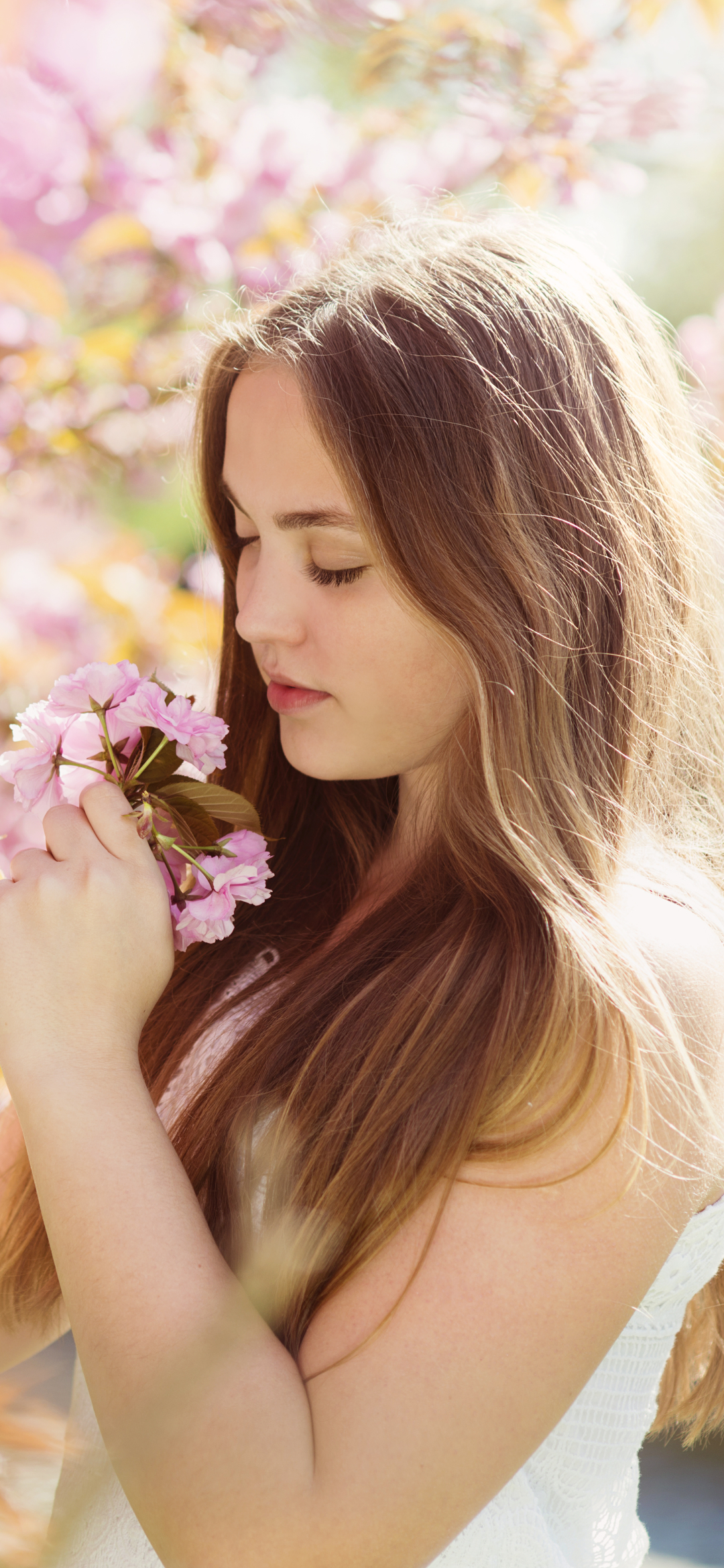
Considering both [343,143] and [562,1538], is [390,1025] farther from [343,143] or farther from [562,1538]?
[343,143]

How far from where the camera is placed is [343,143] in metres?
1.72

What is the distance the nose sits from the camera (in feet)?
3.39

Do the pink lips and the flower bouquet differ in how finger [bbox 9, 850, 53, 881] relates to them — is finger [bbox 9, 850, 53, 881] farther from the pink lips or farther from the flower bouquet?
the pink lips

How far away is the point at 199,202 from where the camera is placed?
1633 millimetres

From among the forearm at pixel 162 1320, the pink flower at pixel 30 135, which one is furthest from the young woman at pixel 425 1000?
the pink flower at pixel 30 135

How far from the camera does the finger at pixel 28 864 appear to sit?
900 millimetres

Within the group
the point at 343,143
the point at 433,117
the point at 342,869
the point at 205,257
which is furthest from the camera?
the point at 343,143

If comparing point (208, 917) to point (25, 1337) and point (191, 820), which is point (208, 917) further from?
point (25, 1337)

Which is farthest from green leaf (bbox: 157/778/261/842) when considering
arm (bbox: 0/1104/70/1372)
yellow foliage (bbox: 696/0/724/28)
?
yellow foliage (bbox: 696/0/724/28)

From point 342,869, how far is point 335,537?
1.68ft

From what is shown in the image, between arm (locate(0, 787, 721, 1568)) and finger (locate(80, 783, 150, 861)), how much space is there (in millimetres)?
26

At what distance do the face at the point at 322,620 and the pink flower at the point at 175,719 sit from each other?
6.4 inches

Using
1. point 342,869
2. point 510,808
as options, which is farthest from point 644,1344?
point 342,869

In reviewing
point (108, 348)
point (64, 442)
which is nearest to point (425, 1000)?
point (108, 348)
